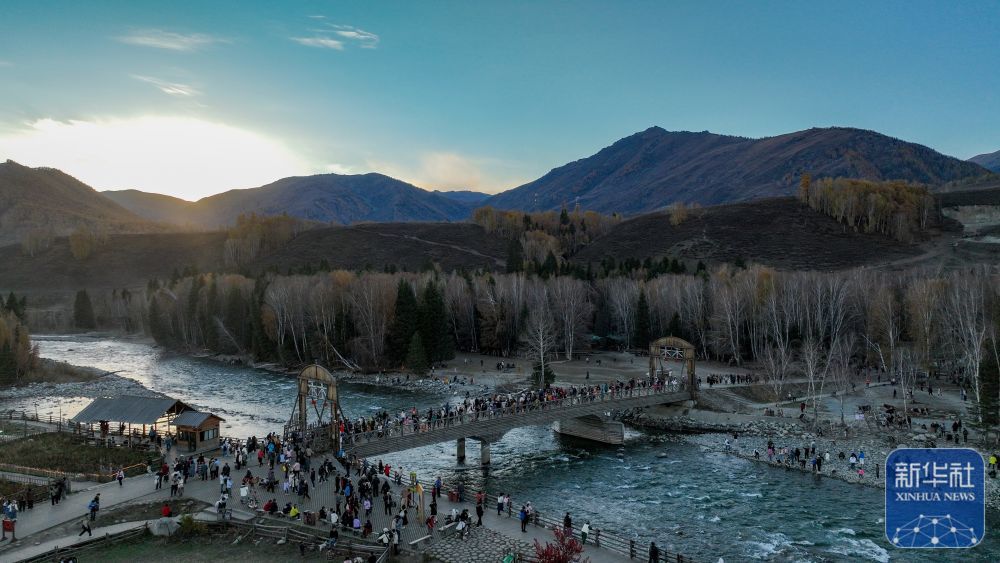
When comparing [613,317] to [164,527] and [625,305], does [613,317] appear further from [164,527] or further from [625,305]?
[164,527]

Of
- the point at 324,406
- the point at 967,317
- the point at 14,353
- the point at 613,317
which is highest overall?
the point at 967,317

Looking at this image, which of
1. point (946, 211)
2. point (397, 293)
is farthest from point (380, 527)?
point (946, 211)

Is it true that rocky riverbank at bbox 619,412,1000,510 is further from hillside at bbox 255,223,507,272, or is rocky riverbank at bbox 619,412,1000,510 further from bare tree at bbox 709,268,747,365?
hillside at bbox 255,223,507,272

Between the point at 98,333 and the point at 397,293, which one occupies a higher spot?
the point at 397,293

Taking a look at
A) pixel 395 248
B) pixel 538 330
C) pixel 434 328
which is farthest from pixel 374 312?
pixel 395 248

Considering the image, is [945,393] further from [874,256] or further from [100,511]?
[874,256]

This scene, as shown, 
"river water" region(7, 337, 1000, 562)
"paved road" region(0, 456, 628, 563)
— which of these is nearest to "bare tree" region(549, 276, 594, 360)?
"river water" region(7, 337, 1000, 562)
